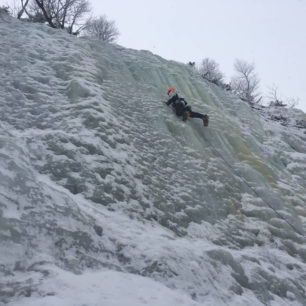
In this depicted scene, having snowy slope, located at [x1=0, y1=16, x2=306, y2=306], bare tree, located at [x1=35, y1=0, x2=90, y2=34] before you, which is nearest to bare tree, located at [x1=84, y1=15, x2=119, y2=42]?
bare tree, located at [x1=35, y1=0, x2=90, y2=34]

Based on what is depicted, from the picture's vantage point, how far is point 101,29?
24188 millimetres

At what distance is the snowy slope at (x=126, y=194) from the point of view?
353 cm

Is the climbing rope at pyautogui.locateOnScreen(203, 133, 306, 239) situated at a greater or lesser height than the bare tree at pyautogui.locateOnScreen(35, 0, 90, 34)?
lesser

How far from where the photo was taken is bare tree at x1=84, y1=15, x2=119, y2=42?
23578 mm

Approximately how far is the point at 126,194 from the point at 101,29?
2204cm

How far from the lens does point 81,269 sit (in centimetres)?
355

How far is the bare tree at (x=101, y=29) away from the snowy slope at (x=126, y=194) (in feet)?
45.7

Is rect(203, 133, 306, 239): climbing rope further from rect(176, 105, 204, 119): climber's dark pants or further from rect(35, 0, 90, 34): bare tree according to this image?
rect(35, 0, 90, 34): bare tree

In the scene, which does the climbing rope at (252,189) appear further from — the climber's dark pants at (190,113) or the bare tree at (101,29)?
the bare tree at (101,29)

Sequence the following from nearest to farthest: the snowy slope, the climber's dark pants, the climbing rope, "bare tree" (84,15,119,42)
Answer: the snowy slope, the climbing rope, the climber's dark pants, "bare tree" (84,15,119,42)

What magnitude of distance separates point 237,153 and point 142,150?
10.4ft

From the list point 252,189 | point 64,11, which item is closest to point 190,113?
point 252,189

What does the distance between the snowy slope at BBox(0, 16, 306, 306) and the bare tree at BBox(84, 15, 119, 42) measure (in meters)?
13.9

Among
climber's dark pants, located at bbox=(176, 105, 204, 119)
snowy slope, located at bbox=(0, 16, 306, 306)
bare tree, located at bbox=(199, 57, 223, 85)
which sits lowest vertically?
snowy slope, located at bbox=(0, 16, 306, 306)
